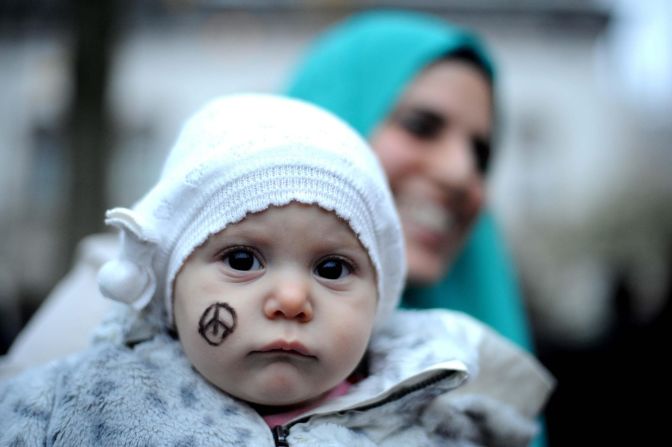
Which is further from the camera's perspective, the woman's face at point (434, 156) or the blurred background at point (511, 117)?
the blurred background at point (511, 117)

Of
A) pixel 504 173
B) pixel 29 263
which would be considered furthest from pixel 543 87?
pixel 29 263

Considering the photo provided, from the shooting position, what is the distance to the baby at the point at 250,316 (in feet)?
3.53

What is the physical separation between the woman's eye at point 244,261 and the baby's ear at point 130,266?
0.52ft

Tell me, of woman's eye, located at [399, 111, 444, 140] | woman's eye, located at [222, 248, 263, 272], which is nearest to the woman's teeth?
woman's eye, located at [399, 111, 444, 140]

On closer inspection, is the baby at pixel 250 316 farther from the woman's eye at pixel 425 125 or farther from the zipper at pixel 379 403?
the woman's eye at pixel 425 125

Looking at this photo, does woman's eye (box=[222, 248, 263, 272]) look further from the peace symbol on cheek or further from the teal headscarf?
the teal headscarf

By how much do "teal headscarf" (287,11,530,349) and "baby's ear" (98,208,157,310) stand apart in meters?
1.20

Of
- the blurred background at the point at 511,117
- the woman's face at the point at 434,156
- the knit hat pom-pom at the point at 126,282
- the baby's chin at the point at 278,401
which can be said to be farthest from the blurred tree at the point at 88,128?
the blurred background at the point at 511,117

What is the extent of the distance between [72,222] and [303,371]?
4.12m

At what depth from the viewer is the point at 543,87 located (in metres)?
13.5

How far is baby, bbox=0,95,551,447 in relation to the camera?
3.53 feet

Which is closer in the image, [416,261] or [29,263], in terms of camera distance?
[416,261]

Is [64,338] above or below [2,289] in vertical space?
above

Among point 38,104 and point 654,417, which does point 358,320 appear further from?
point 38,104
